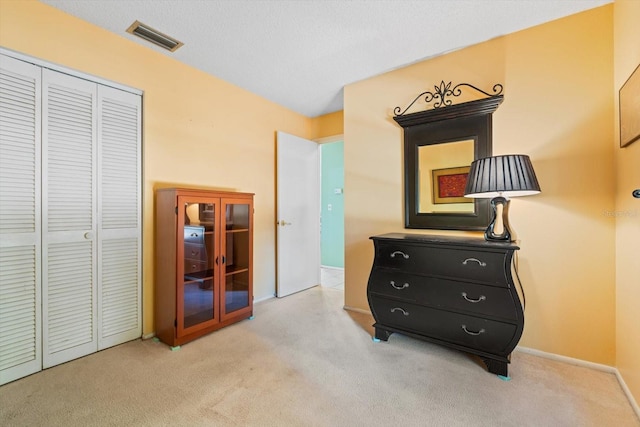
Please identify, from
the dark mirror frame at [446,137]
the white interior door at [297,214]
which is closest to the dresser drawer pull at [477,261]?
the dark mirror frame at [446,137]

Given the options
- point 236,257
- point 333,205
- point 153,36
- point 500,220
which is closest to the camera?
point 500,220

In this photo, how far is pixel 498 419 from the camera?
4.81ft

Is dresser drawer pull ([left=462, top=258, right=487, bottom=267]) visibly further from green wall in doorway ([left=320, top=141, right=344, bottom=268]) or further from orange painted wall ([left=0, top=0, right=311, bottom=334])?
green wall in doorway ([left=320, top=141, right=344, bottom=268])

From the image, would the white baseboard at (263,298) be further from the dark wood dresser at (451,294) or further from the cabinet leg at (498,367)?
the cabinet leg at (498,367)

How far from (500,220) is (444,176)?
1.98ft

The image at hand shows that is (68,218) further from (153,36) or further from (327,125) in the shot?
(327,125)

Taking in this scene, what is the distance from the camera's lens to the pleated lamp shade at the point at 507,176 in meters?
1.80

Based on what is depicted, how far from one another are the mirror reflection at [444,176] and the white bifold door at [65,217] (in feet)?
8.15

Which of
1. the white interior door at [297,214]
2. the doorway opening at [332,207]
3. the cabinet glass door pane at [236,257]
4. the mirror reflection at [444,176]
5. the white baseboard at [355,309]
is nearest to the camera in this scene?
the mirror reflection at [444,176]

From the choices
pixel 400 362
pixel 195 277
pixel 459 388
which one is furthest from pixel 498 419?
pixel 195 277

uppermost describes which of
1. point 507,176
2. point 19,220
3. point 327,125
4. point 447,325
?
point 327,125

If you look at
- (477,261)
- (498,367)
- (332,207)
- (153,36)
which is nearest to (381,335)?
(498,367)

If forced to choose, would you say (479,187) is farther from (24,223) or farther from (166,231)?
(24,223)

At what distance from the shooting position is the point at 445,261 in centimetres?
202
